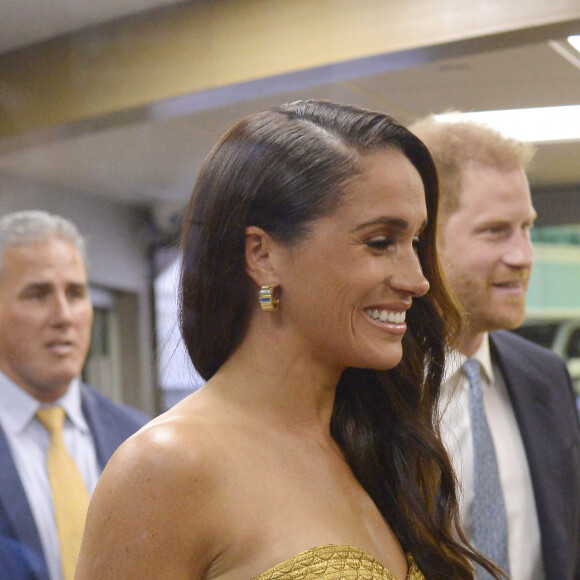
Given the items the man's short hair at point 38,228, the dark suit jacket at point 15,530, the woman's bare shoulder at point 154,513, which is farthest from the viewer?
the man's short hair at point 38,228

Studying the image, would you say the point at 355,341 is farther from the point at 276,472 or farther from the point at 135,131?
the point at 135,131

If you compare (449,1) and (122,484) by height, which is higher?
(449,1)

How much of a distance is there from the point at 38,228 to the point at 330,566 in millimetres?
669

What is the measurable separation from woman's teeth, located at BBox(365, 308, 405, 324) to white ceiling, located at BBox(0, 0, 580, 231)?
1.43 feet

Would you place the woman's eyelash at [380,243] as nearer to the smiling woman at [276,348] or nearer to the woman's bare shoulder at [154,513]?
the smiling woman at [276,348]

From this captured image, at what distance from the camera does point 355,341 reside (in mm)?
781

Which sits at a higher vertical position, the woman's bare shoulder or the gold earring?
the gold earring

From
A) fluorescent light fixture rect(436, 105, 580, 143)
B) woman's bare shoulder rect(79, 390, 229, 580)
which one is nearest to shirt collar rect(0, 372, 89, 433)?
woman's bare shoulder rect(79, 390, 229, 580)

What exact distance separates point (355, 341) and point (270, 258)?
101mm

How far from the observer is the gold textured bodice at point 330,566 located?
699 mm

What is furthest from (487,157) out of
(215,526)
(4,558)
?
(4,558)

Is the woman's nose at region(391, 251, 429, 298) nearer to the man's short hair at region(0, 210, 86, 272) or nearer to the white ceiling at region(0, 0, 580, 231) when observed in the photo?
the white ceiling at region(0, 0, 580, 231)

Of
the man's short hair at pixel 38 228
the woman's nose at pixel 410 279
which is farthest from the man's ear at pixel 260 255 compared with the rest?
the man's short hair at pixel 38 228

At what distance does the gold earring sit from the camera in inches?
30.5
